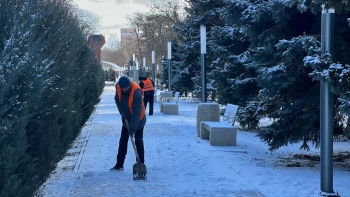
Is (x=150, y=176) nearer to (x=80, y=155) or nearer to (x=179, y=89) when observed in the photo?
(x=80, y=155)

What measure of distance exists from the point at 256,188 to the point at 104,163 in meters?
3.22

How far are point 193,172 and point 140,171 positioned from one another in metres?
1.08

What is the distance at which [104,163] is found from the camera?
9.78 meters

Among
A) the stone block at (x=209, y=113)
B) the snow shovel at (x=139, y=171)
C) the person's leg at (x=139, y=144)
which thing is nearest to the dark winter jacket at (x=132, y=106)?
the person's leg at (x=139, y=144)

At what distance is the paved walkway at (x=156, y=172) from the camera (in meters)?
7.41

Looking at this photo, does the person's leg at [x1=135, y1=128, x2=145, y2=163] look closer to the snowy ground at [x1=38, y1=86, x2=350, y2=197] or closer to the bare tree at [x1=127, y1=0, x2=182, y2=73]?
the snowy ground at [x1=38, y1=86, x2=350, y2=197]

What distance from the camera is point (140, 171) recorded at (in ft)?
26.6

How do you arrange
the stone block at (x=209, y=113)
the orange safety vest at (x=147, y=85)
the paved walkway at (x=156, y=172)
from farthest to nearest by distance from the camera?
the orange safety vest at (x=147, y=85), the stone block at (x=209, y=113), the paved walkway at (x=156, y=172)

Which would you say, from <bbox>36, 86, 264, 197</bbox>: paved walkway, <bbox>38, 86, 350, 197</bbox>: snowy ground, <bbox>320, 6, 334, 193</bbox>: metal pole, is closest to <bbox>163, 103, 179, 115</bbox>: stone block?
<bbox>36, 86, 264, 197</bbox>: paved walkway

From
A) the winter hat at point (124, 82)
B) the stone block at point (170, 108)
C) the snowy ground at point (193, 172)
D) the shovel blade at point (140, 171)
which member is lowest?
the snowy ground at point (193, 172)

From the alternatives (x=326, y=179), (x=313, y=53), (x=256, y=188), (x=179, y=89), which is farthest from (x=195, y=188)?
(x=179, y=89)

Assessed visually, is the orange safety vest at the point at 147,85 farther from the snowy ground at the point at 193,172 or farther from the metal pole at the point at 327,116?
the metal pole at the point at 327,116

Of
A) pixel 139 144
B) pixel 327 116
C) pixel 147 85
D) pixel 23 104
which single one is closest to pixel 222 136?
pixel 139 144

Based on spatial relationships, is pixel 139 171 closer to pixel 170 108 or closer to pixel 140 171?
pixel 140 171
